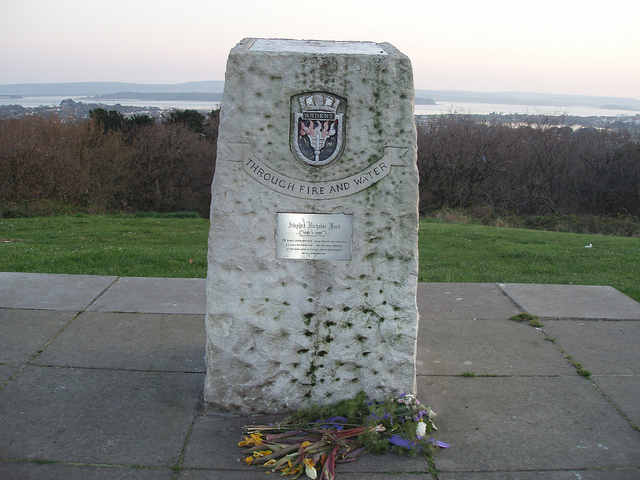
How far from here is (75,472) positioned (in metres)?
2.98

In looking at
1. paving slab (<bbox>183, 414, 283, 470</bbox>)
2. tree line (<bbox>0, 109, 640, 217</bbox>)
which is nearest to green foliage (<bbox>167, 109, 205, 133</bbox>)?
tree line (<bbox>0, 109, 640, 217</bbox>)

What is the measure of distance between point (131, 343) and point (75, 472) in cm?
175

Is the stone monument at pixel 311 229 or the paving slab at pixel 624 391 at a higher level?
the stone monument at pixel 311 229

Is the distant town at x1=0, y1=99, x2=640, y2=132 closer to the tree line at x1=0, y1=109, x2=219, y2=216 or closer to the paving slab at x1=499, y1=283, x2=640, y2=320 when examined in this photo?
the tree line at x1=0, y1=109, x2=219, y2=216

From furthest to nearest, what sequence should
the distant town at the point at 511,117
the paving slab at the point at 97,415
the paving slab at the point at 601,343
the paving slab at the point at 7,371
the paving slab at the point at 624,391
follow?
the distant town at the point at 511,117 < the paving slab at the point at 601,343 < the paving slab at the point at 7,371 < the paving slab at the point at 624,391 < the paving slab at the point at 97,415

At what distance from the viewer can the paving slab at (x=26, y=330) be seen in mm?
4355

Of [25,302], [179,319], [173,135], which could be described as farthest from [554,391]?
[173,135]

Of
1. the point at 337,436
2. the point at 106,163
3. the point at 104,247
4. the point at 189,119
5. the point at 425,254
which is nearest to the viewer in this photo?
the point at 337,436

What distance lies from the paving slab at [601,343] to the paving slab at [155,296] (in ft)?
11.1

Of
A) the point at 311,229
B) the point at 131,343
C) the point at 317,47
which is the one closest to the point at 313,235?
the point at 311,229

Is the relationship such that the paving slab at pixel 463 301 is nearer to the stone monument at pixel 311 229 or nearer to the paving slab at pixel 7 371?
the stone monument at pixel 311 229

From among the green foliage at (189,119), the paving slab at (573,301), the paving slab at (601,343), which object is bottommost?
the paving slab at (601,343)

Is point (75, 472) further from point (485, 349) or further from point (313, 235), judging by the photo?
point (485, 349)

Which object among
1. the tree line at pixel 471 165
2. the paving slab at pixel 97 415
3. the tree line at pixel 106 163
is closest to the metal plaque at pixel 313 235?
the paving slab at pixel 97 415
